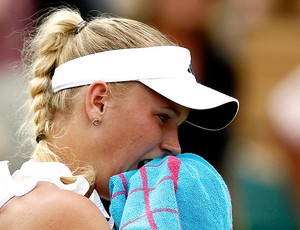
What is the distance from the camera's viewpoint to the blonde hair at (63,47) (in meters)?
3.12

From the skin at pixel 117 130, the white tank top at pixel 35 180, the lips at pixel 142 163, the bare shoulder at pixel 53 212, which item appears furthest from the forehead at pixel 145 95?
the bare shoulder at pixel 53 212

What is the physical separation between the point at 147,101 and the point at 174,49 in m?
0.19

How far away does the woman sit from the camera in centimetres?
301

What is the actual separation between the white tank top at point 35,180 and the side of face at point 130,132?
0.10m

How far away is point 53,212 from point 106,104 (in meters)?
0.45

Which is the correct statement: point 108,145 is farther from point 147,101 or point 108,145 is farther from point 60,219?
point 60,219

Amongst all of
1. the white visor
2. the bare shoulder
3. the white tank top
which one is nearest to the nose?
the white visor

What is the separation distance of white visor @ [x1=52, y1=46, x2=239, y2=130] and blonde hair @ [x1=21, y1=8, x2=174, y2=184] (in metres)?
0.03

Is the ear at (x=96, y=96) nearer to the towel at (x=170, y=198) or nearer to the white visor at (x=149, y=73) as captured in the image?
the white visor at (x=149, y=73)

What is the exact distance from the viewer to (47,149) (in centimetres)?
304

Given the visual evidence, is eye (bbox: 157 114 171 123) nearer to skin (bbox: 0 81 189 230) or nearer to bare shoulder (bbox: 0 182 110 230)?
skin (bbox: 0 81 189 230)

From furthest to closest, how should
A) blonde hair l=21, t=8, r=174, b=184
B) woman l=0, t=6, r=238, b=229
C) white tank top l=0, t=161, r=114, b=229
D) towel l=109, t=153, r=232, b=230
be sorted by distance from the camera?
blonde hair l=21, t=8, r=174, b=184 < woman l=0, t=6, r=238, b=229 < white tank top l=0, t=161, r=114, b=229 < towel l=109, t=153, r=232, b=230

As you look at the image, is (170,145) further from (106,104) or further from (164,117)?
(106,104)

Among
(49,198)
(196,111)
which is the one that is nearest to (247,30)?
(196,111)
